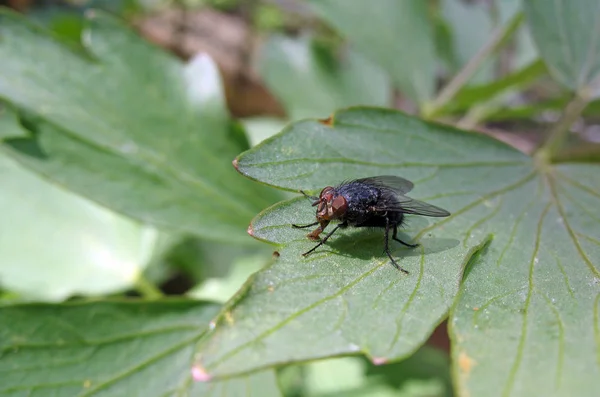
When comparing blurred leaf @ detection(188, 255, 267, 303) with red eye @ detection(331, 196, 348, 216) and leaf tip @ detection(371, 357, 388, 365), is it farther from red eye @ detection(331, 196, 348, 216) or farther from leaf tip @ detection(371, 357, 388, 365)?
leaf tip @ detection(371, 357, 388, 365)

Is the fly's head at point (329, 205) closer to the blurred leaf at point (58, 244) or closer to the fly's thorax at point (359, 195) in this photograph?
the fly's thorax at point (359, 195)

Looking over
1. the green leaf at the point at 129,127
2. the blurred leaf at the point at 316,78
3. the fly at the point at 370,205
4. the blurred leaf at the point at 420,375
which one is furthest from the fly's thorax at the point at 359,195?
the blurred leaf at the point at 420,375

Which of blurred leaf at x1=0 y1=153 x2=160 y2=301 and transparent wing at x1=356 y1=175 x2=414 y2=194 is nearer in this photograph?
transparent wing at x1=356 y1=175 x2=414 y2=194

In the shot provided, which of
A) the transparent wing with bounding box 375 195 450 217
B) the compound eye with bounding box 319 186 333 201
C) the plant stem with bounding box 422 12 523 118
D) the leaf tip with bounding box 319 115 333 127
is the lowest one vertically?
the transparent wing with bounding box 375 195 450 217

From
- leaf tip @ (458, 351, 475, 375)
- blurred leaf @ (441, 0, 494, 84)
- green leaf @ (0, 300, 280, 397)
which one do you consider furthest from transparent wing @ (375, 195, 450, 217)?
blurred leaf @ (441, 0, 494, 84)

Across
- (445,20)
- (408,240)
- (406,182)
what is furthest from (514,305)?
(445,20)

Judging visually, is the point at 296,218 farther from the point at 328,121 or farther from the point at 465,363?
the point at 465,363

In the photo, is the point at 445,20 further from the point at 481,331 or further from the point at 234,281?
the point at 481,331
